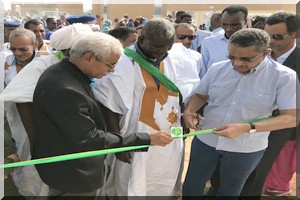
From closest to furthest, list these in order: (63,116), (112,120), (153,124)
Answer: (63,116), (112,120), (153,124)

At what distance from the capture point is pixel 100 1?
119ft

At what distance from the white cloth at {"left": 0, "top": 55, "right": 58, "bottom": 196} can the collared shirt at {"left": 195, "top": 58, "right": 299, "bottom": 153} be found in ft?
4.26

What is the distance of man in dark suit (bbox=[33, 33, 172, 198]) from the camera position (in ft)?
5.90

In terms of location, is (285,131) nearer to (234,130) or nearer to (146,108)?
(234,130)

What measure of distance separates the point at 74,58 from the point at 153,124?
0.96 meters

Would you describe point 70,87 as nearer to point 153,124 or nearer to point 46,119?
point 46,119

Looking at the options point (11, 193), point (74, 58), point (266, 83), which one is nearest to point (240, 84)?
point (266, 83)

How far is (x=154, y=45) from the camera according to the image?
2365mm

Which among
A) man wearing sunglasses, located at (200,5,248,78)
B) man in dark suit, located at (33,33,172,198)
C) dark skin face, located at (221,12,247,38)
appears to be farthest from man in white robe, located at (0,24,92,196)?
dark skin face, located at (221,12,247,38)

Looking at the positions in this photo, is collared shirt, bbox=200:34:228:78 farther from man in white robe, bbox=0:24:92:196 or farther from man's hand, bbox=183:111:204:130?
man in white robe, bbox=0:24:92:196

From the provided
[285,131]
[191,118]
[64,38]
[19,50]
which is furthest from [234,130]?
[19,50]

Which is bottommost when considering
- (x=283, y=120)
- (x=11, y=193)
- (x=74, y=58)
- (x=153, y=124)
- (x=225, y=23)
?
(x=11, y=193)

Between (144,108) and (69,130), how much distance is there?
2.82 ft

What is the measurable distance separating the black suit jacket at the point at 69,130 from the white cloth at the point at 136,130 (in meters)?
0.39
